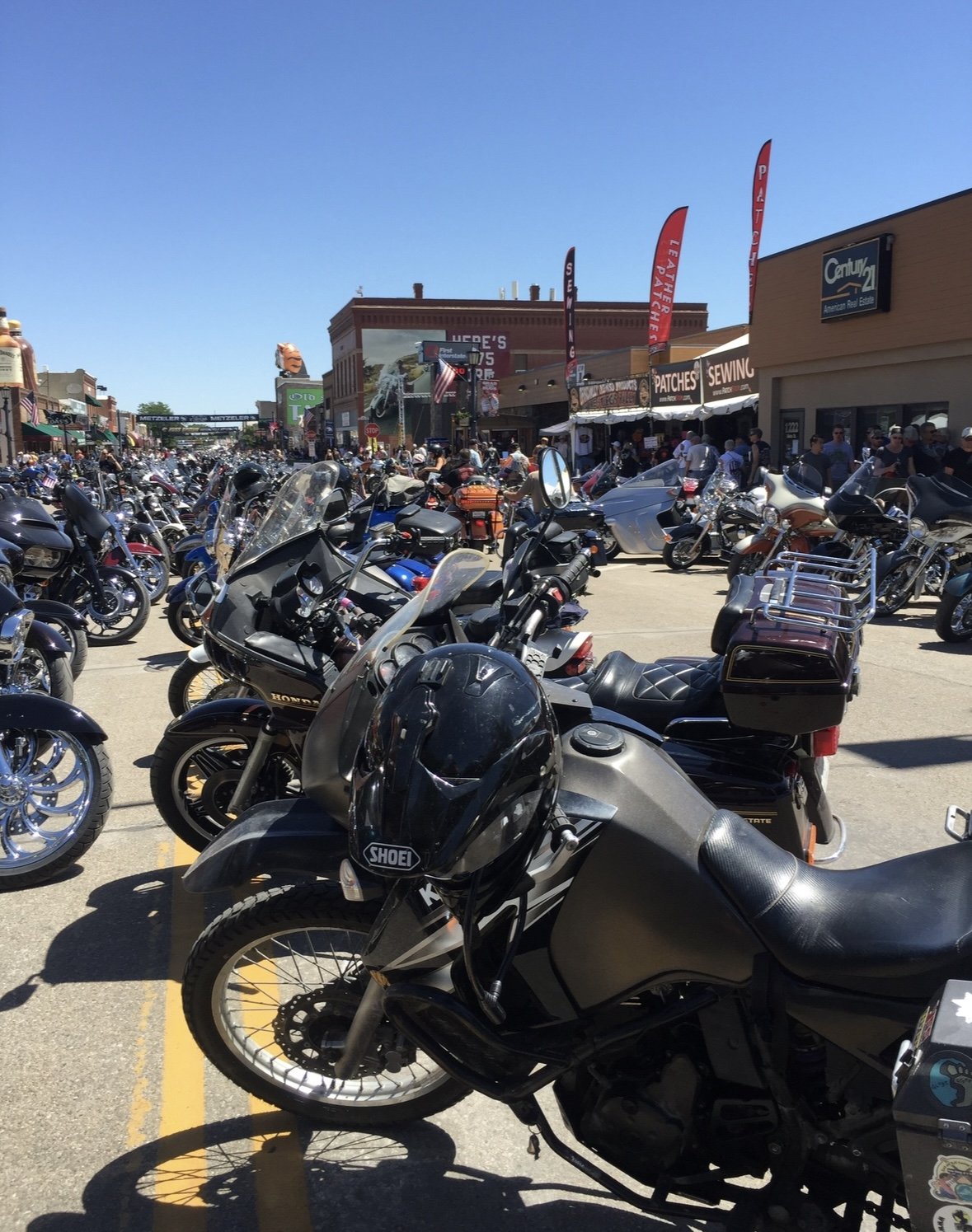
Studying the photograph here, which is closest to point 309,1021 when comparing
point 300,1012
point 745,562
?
point 300,1012

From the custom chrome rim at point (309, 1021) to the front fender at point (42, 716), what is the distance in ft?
5.88

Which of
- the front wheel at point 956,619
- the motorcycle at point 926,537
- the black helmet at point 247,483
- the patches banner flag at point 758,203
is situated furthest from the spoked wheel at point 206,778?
the patches banner flag at point 758,203

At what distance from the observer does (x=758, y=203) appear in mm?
20969

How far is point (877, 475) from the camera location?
10.9 m

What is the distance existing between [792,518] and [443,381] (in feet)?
85.4

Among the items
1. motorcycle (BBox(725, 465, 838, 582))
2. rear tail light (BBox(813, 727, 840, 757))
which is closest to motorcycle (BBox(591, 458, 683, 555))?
A: motorcycle (BBox(725, 465, 838, 582))

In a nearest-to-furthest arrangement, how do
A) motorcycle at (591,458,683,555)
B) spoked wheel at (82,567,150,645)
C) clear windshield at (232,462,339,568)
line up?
clear windshield at (232,462,339,568) < spoked wheel at (82,567,150,645) < motorcycle at (591,458,683,555)

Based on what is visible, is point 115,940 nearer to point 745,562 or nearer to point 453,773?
point 453,773

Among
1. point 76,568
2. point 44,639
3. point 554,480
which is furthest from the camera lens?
point 76,568

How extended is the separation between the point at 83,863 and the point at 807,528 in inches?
287

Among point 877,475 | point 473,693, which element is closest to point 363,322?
point 877,475

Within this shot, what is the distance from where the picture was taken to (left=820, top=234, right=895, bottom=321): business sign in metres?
17.6

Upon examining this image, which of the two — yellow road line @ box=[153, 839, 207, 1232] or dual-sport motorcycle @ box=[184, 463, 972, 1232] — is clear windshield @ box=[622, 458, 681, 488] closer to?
yellow road line @ box=[153, 839, 207, 1232]

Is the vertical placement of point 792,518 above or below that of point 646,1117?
above
